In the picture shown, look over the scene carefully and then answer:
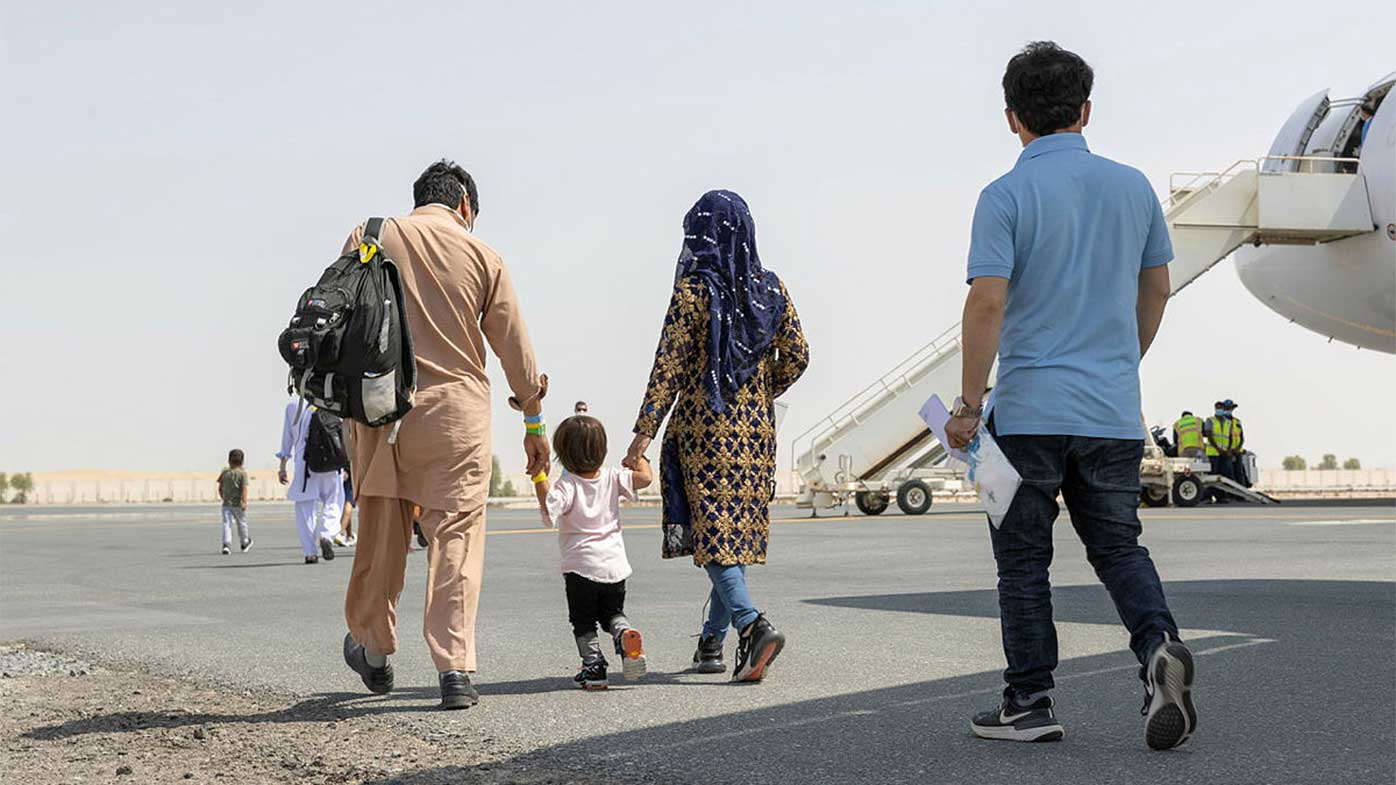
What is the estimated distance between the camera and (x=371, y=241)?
5293 millimetres

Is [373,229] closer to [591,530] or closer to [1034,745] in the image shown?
[591,530]

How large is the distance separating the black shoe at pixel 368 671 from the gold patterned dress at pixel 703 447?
120 centimetres

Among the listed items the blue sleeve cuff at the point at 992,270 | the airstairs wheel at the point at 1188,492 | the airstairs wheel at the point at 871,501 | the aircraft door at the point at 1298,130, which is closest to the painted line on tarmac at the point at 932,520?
the airstairs wheel at the point at 871,501

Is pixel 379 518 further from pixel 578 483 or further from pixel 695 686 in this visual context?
pixel 695 686

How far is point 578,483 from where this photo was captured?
5984 millimetres

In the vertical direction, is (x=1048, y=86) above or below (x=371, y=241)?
above

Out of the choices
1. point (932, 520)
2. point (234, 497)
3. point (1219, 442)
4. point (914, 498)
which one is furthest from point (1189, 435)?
point (234, 497)

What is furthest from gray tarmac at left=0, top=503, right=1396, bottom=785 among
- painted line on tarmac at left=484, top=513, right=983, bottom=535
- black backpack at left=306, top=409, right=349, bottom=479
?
painted line on tarmac at left=484, top=513, right=983, bottom=535

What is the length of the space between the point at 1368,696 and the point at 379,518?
338cm

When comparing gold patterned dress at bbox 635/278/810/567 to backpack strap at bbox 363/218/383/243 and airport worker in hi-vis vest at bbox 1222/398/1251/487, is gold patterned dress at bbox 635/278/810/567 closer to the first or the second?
backpack strap at bbox 363/218/383/243

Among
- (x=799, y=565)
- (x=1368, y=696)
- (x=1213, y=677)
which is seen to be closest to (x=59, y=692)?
(x=1213, y=677)

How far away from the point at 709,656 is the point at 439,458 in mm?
1484

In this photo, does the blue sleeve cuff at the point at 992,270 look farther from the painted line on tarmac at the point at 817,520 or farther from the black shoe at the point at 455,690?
the painted line on tarmac at the point at 817,520

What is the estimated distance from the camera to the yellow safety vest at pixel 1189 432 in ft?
92.7
